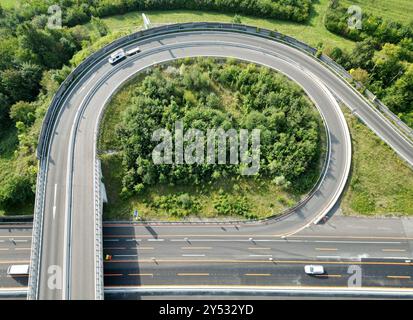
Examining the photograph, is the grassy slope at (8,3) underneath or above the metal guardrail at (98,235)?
above

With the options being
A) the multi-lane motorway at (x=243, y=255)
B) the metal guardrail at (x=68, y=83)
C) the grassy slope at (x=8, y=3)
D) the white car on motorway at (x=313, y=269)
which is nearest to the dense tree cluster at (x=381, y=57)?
the metal guardrail at (x=68, y=83)

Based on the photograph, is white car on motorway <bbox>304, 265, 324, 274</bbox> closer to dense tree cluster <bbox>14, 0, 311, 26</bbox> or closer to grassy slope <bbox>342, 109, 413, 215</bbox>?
grassy slope <bbox>342, 109, 413, 215</bbox>

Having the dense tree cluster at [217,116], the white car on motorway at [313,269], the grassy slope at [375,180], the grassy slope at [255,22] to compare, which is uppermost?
the grassy slope at [255,22]

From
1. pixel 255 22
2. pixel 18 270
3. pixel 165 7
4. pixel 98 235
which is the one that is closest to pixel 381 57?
pixel 255 22

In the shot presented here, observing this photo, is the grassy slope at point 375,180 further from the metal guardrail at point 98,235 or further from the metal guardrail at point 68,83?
the metal guardrail at point 98,235

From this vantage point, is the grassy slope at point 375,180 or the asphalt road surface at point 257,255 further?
the grassy slope at point 375,180

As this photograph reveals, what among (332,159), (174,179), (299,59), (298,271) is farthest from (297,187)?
(299,59)
